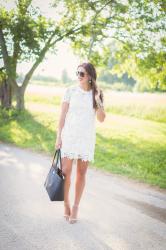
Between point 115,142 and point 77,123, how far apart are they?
8.48 metres

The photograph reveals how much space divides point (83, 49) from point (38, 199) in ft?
49.8

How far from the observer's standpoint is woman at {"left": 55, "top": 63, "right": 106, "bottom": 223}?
4.66m

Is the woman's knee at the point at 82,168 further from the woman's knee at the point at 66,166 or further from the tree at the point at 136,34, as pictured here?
the tree at the point at 136,34

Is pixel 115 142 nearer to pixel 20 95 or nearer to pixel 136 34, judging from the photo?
pixel 136 34

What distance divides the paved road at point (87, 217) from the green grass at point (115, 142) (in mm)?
1710

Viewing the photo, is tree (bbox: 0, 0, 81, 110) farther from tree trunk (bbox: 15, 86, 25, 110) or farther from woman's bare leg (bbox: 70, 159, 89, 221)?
woman's bare leg (bbox: 70, 159, 89, 221)

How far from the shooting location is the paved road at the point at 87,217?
417cm

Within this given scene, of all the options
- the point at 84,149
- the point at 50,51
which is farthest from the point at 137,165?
the point at 50,51

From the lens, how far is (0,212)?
493 centimetres

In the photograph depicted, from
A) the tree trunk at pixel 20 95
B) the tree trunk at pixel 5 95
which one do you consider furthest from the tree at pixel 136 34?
the tree trunk at pixel 5 95

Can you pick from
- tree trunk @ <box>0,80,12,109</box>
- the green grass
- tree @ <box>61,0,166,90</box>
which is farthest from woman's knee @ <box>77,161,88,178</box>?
tree trunk @ <box>0,80,12,109</box>

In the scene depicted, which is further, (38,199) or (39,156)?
(39,156)

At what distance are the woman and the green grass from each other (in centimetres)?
380

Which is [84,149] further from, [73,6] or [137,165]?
[73,6]
